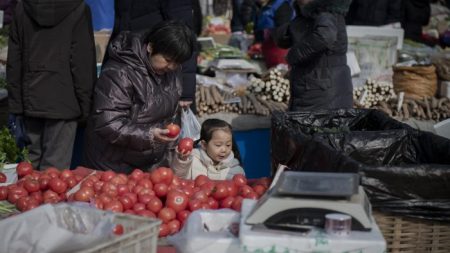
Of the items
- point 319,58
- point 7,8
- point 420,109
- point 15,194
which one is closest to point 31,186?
point 15,194

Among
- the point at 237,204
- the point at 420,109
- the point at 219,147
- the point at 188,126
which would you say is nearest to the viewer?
the point at 237,204

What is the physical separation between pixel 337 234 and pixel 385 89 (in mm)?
4561

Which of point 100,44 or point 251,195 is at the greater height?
point 100,44

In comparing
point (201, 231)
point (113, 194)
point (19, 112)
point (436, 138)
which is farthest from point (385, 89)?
point (201, 231)

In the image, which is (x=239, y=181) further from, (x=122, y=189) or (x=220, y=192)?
(x=122, y=189)

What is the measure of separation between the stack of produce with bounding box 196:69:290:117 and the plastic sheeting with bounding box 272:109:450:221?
153cm

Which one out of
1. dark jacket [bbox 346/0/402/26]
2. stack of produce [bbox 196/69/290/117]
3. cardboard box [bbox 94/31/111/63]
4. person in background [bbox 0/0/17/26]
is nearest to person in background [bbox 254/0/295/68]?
stack of produce [bbox 196/69/290/117]

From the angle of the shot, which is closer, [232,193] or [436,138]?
[232,193]

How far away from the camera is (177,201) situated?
→ 316 centimetres

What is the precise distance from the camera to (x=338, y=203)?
234 cm

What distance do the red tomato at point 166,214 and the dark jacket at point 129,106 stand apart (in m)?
0.86

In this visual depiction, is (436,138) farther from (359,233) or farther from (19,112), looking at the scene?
(19,112)

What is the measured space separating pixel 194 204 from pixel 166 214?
0.47ft

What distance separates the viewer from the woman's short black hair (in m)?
3.76
